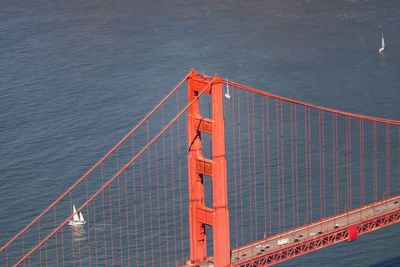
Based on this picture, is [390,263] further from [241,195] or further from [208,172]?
[208,172]

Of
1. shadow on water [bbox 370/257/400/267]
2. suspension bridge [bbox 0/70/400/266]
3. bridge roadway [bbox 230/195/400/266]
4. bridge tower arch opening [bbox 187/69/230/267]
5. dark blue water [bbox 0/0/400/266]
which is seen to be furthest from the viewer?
dark blue water [bbox 0/0/400/266]

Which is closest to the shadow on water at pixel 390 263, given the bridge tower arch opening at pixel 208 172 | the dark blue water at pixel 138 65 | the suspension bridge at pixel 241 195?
the dark blue water at pixel 138 65

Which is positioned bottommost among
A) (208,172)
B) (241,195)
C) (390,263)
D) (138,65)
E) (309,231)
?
(390,263)

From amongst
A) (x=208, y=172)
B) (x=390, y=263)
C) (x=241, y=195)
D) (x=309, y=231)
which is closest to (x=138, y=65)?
(x=241, y=195)

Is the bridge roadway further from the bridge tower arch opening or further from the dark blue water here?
the dark blue water

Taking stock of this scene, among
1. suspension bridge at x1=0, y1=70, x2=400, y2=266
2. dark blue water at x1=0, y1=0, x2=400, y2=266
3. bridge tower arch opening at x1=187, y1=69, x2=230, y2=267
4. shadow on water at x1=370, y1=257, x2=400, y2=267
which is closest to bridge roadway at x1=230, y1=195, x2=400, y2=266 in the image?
suspension bridge at x1=0, y1=70, x2=400, y2=266

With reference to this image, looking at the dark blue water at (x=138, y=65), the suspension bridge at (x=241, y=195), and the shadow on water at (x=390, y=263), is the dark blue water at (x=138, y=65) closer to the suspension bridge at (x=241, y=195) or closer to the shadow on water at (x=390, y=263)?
the shadow on water at (x=390, y=263)
